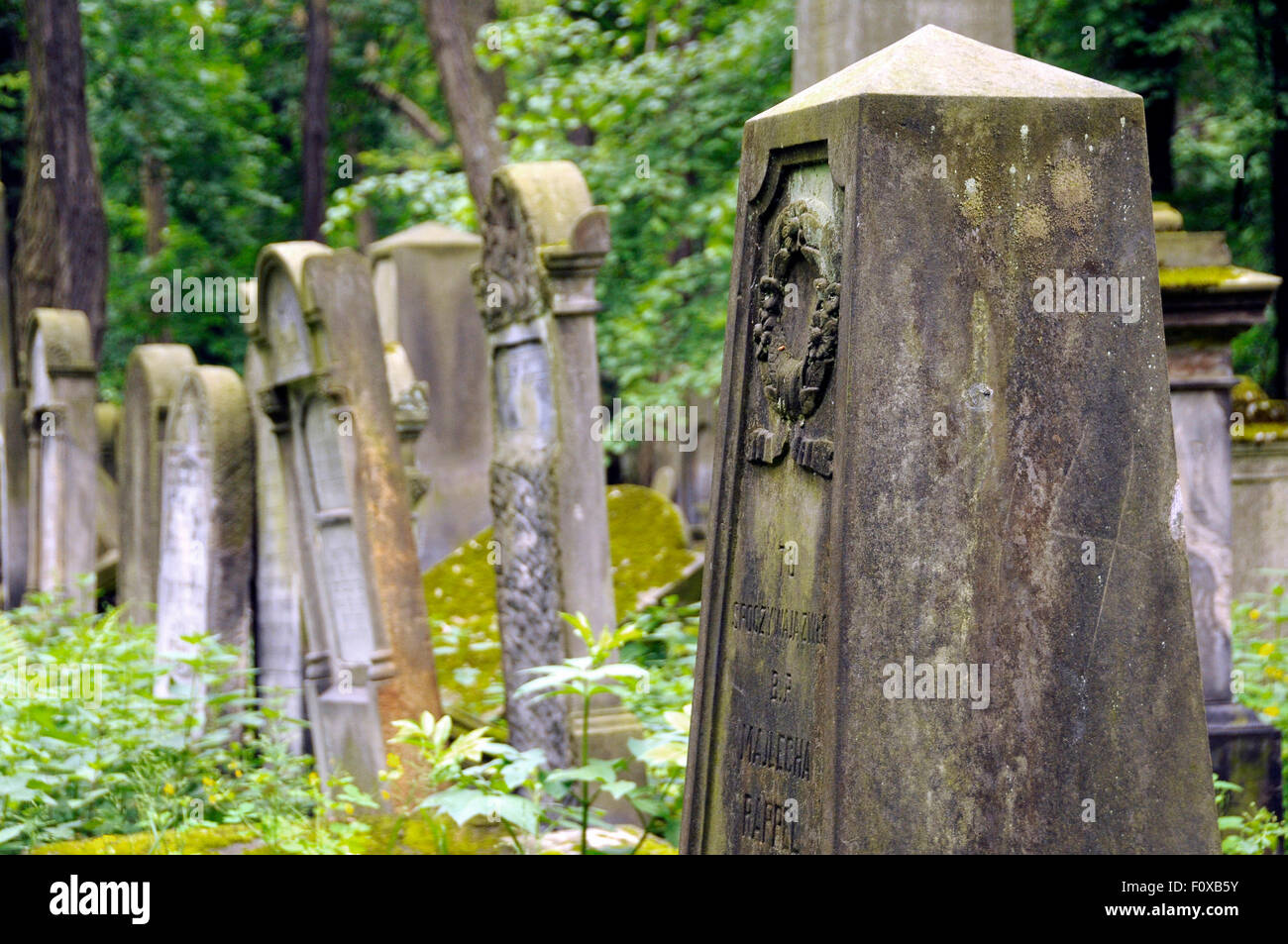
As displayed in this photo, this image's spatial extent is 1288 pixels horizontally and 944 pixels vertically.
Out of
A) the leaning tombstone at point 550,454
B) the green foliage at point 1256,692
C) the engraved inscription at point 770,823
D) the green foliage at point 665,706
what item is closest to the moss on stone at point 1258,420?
the green foliage at point 1256,692

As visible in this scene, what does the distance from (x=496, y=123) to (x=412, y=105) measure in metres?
12.5

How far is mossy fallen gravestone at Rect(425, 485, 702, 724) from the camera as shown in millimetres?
8219

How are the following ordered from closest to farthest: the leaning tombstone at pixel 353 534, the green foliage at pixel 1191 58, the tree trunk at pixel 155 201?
1. the leaning tombstone at pixel 353 534
2. the green foliage at pixel 1191 58
3. the tree trunk at pixel 155 201

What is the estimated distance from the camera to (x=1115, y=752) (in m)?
3.29

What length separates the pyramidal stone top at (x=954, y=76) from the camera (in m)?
3.30

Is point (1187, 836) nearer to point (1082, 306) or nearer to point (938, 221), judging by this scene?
point (1082, 306)

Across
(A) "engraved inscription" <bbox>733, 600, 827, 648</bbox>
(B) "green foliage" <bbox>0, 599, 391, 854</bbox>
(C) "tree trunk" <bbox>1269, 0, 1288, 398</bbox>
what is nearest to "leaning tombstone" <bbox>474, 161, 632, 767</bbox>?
(B) "green foliage" <bbox>0, 599, 391, 854</bbox>

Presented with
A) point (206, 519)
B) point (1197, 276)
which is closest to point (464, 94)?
point (206, 519)

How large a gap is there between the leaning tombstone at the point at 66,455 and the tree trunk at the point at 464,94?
4.53 m

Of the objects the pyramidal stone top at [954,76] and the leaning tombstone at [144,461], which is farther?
the leaning tombstone at [144,461]

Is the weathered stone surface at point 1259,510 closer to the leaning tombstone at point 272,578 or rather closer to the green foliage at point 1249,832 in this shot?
the green foliage at point 1249,832

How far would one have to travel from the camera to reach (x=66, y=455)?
1253cm

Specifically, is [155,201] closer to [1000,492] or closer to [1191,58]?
[1191,58]

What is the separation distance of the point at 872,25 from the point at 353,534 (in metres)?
3.81
